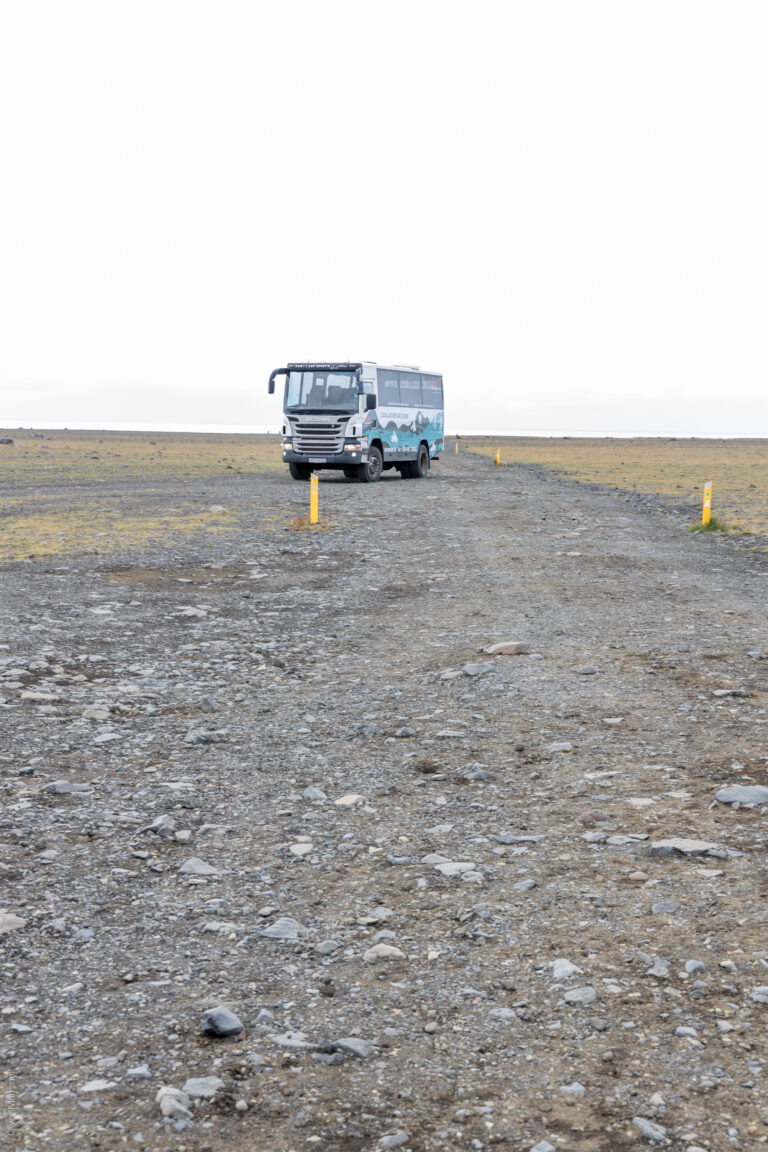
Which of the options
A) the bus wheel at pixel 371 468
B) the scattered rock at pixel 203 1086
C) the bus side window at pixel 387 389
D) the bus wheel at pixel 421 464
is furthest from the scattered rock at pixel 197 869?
the bus wheel at pixel 421 464

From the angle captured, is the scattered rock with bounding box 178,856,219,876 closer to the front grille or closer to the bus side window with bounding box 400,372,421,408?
the front grille

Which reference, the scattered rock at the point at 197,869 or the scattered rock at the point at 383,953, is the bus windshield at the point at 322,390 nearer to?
the scattered rock at the point at 197,869

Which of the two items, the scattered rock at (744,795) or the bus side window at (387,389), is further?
the bus side window at (387,389)

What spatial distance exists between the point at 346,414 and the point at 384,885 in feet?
98.4

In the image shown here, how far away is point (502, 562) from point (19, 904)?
43.3 ft

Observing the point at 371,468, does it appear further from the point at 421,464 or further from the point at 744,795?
the point at 744,795

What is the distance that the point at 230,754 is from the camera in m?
7.27

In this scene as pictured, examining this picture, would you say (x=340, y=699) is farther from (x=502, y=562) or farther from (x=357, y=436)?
(x=357, y=436)

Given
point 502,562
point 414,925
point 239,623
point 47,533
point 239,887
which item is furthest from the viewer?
point 47,533

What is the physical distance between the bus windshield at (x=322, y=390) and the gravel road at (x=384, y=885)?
23154mm

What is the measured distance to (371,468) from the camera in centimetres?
3744

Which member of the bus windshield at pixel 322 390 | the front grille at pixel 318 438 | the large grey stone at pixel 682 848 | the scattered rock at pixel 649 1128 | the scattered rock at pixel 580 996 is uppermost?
the bus windshield at pixel 322 390

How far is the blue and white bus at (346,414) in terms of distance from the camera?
34188 millimetres

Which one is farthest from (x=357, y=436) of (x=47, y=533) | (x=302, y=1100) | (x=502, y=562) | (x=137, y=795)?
(x=302, y=1100)
